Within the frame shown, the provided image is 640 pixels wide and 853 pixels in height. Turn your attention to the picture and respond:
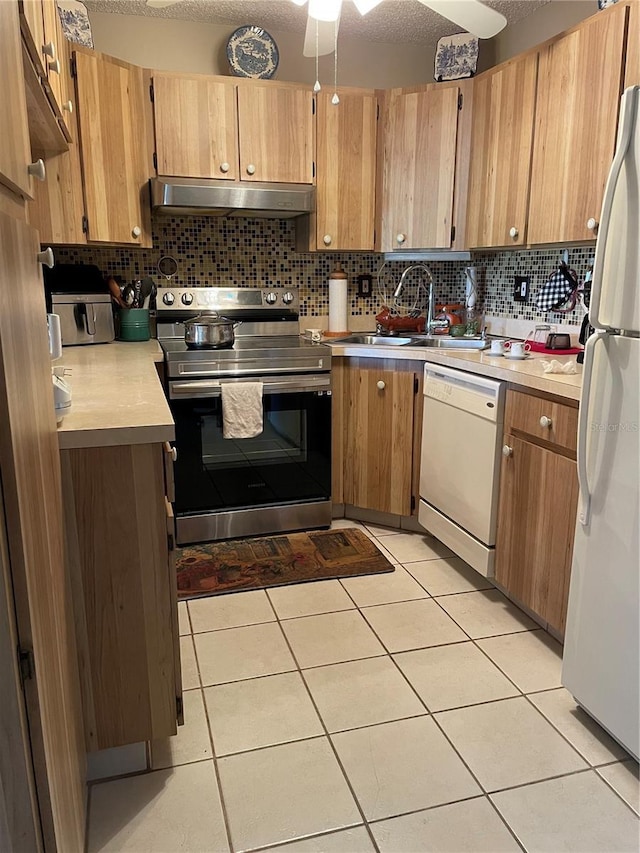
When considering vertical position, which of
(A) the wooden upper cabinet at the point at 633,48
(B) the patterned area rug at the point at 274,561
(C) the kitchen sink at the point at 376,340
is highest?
(A) the wooden upper cabinet at the point at 633,48

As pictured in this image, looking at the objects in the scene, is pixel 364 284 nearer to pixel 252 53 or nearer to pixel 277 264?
pixel 277 264

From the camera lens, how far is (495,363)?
2332 millimetres

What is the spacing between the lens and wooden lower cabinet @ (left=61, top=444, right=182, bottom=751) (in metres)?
1.38

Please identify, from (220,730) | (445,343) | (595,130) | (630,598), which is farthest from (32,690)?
(445,343)

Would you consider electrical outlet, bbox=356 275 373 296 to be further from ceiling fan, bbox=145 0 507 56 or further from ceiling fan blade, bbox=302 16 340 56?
ceiling fan, bbox=145 0 507 56

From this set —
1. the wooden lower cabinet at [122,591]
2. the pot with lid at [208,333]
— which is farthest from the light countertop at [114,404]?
the pot with lid at [208,333]

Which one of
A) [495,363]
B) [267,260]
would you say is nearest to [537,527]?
[495,363]

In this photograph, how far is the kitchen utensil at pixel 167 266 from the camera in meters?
3.22

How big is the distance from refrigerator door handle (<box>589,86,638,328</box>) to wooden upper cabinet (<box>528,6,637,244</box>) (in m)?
0.78

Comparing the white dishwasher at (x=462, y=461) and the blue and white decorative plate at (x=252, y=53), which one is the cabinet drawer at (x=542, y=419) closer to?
the white dishwasher at (x=462, y=461)

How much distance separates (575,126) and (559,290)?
2.49 feet

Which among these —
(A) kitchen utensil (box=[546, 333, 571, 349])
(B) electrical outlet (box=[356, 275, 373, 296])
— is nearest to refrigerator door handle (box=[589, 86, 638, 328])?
(A) kitchen utensil (box=[546, 333, 571, 349])

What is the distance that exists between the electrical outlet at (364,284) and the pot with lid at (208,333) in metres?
0.95

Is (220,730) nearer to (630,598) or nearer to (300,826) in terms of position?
(300,826)
